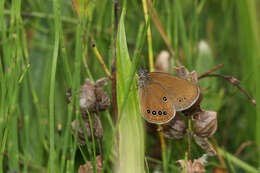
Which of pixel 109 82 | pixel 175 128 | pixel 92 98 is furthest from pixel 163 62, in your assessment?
pixel 92 98

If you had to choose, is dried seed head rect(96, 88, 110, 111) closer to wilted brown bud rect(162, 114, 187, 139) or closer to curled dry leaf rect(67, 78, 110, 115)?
curled dry leaf rect(67, 78, 110, 115)

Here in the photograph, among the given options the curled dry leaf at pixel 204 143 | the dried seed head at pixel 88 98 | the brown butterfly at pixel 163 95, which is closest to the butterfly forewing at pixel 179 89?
the brown butterfly at pixel 163 95

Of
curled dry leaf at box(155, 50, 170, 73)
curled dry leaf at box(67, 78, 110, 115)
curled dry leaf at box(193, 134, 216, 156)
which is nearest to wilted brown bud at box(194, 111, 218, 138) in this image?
curled dry leaf at box(193, 134, 216, 156)

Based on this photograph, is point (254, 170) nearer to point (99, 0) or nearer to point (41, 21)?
point (99, 0)

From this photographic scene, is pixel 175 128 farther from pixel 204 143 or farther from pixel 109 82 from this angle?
pixel 109 82

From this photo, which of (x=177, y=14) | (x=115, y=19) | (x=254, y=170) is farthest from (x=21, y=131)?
(x=254, y=170)

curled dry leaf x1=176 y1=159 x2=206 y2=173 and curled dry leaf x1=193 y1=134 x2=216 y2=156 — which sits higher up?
curled dry leaf x1=193 y1=134 x2=216 y2=156
